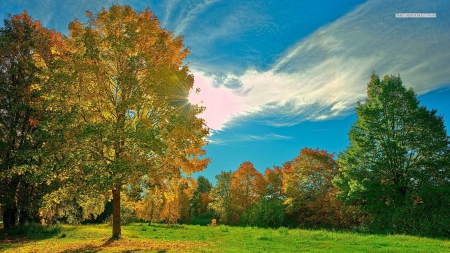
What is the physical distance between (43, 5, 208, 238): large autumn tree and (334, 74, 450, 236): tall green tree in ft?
68.1

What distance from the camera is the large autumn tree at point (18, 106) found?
78.3 feet

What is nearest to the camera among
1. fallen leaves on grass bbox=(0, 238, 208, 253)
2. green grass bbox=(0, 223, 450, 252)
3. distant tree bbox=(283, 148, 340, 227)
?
fallen leaves on grass bbox=(0, 238, 208, 253)

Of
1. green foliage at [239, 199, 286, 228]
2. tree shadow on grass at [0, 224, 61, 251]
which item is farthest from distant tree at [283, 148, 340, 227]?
tree shadow on grass at [0, 224, 61, 251]

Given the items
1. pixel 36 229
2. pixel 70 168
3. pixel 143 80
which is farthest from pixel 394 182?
pixel 36 229

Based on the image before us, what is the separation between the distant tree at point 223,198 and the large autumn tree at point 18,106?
39.8 meters

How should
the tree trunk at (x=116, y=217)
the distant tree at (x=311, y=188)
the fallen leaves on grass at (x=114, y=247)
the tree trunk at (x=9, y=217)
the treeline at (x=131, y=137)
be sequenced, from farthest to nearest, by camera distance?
1. the distant tree at (x=311, y=188)
2. the tree trunk at (x=9, y=217)
3. the tree trunk at (x=116, y=217)
4. the treeline at (x=131, y=137)
5. the fallen leaves on grass at (x=114, y=247)

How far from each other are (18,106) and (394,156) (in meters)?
36.4

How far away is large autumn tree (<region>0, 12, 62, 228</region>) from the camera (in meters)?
23.9

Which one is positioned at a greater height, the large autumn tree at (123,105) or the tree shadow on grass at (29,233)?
the large autumn tree at (123,105)

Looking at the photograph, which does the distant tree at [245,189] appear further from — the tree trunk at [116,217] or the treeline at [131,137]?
the tree trunk at [116,217]

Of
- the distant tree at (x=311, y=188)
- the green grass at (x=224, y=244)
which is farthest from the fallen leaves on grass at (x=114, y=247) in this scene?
the distant tree at (x=311, y=188)

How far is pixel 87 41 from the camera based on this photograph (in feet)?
56.0

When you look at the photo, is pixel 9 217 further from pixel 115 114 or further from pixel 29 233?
pixel 115 114

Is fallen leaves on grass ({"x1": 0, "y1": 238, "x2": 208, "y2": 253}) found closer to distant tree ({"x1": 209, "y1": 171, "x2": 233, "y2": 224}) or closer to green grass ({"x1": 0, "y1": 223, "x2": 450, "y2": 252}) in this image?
green grass ({"x1": 0, "y1": 223, "x2": 450, "y2": 252})
